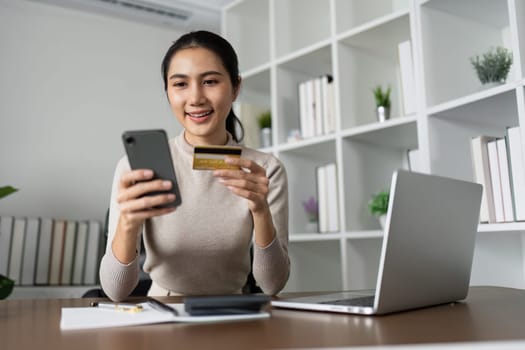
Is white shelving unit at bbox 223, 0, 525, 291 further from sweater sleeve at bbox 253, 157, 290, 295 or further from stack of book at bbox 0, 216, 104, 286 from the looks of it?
→ stack of book at bbox 0, 216, 104, 286

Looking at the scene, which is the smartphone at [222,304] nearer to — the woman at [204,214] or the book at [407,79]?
the woman at [204,214]

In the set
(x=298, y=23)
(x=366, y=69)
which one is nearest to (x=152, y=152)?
(x=366, y=69)

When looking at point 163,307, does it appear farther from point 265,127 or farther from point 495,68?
point 265,127

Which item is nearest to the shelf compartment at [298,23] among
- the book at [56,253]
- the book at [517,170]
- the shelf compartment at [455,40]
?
the shelf compartment at [455,40]

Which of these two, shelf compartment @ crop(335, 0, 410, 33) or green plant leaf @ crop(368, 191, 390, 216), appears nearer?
green plant leaf @ crop(368, 191, 390, 216)

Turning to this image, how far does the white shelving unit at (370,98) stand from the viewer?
187 cm

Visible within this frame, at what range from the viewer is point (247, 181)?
1023mm

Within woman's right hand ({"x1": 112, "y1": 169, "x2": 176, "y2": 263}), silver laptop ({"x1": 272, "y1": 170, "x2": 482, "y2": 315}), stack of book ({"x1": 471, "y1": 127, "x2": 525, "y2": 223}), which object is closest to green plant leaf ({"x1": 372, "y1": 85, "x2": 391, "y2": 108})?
stack of book ({"x1": 471, "y1": 127, "x2": 525, "y2": 223})

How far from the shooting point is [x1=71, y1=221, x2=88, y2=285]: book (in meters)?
2.67

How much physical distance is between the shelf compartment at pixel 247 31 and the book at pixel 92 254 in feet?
3.91

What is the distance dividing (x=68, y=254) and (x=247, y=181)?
1.93m

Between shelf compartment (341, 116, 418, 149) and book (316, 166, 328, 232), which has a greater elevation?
shelf compartment (341, 116, 418, 149)

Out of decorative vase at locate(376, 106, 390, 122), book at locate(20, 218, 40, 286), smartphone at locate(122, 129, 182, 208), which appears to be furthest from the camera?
book at locate(20, 218, 40, 286)

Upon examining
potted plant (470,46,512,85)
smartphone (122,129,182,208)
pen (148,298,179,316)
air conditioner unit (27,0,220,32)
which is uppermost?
air conditioner unit (27,0,220,32)
